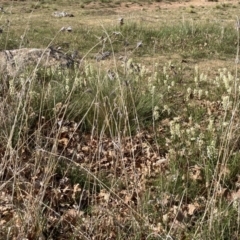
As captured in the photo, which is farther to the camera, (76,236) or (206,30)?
(206,30)

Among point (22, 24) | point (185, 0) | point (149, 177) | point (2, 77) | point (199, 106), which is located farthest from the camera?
point (185, 0)

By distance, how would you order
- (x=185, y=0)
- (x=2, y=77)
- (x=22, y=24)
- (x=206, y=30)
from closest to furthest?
(x=2, y=77)
(x=206, y=30)
(x=22, y=24)
(x=185, y=0)

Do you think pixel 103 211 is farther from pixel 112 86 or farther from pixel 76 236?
pixel 112 86

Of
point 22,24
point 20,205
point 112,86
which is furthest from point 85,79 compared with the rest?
point 22,24

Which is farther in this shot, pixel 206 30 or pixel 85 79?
pixel 206 30

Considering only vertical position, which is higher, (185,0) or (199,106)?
(199,106)

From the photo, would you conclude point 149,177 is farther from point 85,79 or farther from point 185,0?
point 185,0

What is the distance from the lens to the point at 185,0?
26422 mm

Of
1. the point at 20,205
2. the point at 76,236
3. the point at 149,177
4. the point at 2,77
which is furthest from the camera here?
the point at 2,77

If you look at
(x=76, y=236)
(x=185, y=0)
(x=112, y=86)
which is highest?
(x=112, y=86)

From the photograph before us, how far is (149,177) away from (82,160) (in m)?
0.54

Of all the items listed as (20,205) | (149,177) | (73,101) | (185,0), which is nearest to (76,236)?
(20,205)

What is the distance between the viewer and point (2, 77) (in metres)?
4.55

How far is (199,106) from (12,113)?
6.89 feet
